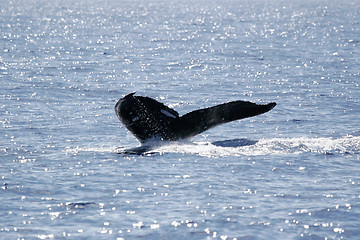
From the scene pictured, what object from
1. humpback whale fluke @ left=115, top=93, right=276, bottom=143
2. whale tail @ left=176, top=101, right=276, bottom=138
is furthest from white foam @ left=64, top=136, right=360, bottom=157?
whale tail @ left=176, top=101, right=276, bottom=138

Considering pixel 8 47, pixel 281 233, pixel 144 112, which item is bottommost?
pixel 281 233

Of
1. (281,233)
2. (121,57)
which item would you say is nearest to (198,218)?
(281,233)

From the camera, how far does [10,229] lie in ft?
38.7

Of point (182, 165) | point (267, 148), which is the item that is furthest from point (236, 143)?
point (182, 165)

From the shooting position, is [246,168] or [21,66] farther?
[21,66]

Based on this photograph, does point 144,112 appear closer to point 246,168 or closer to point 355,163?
point 246,168

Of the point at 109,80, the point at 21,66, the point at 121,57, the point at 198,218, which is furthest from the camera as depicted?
the point at 121,57

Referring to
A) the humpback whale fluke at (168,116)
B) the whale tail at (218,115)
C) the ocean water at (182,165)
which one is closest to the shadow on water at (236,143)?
the ocean water at (182,165)

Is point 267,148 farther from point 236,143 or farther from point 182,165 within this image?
point 182,165

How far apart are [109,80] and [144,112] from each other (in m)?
19.2

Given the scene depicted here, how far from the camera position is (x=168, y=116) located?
1675 centimetres

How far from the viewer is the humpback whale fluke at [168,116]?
16.0 m

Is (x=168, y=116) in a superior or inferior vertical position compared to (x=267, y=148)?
superior

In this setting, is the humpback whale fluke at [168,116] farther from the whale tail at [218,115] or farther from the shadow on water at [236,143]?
the shadow on water at [236,143]
